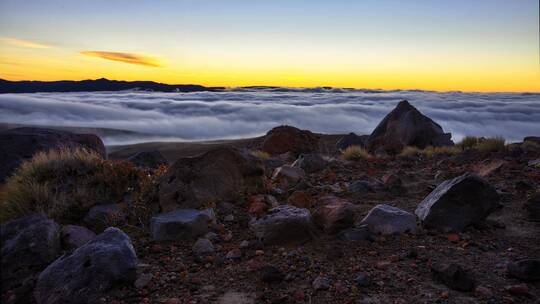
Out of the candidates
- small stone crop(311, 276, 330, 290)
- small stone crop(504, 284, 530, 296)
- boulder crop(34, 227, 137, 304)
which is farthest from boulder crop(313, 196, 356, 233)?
boulder crop(34, 227, 137, 304)

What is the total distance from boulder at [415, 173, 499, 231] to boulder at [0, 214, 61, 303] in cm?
430

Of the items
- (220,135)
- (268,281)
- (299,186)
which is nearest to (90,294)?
(268,281)

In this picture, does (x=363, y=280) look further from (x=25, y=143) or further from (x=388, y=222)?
(x=25, y=143)

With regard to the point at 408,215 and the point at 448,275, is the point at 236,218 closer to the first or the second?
the point at 408,215

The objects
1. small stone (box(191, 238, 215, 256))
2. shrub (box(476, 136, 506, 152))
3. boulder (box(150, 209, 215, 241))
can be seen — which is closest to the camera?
small stone (box(191, 238, 215, 256))

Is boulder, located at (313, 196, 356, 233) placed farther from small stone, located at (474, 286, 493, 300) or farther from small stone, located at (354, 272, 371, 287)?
small stone, located at (474, 286, 493, 300)

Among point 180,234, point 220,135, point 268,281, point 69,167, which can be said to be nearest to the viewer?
point 268,281

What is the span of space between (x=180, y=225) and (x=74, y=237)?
3.94ft

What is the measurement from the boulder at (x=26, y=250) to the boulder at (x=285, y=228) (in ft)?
7.40

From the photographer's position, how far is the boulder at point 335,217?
5363mm

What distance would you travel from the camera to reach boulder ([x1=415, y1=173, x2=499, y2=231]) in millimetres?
5379

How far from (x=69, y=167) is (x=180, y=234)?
2894 mm

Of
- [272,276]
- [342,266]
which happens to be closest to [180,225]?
[272,276]

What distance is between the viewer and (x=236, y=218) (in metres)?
6.11
